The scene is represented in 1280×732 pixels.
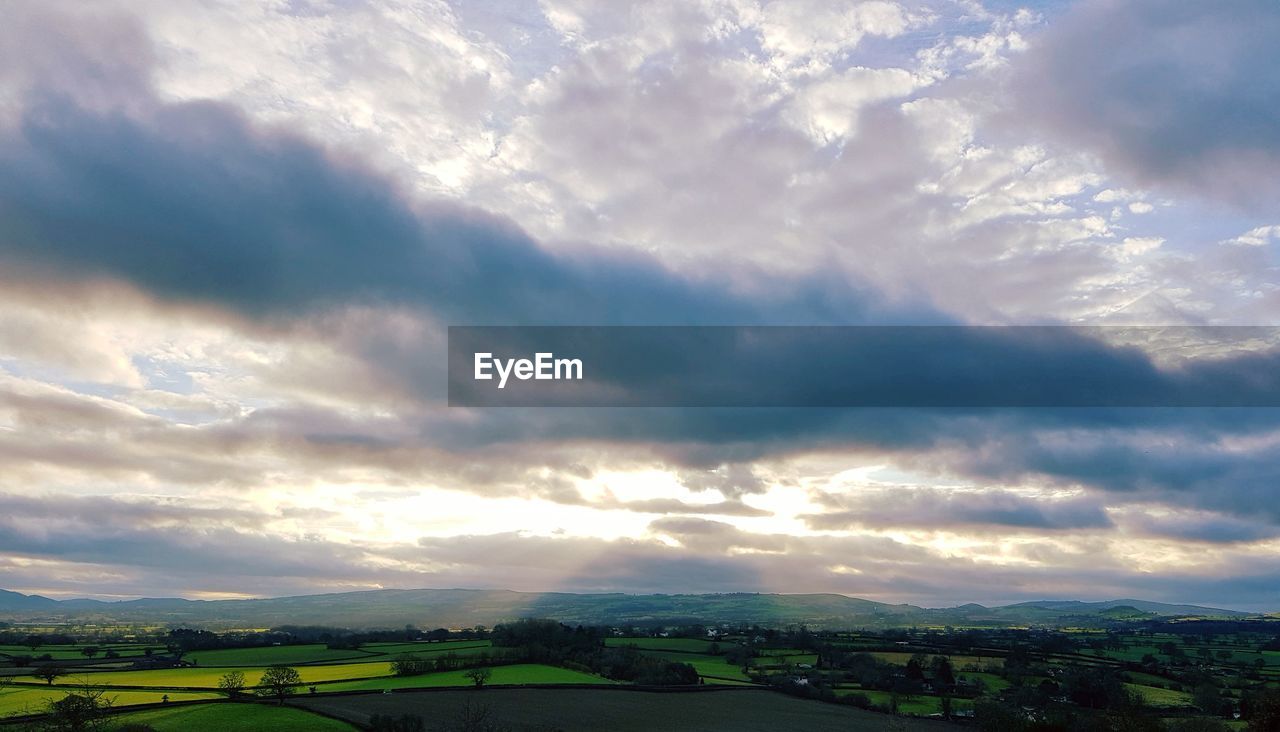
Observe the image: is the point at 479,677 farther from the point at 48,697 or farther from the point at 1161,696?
the point at 1161,696

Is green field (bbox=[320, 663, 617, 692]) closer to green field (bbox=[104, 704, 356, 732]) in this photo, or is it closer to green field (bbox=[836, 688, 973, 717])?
green field (bbox=[104, 704, 356, 732])

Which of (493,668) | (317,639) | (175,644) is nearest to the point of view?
(493,668)

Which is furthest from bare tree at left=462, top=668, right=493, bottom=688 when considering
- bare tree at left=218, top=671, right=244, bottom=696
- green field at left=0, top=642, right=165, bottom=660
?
green field at left=0, top=642, right=165, bottom=660

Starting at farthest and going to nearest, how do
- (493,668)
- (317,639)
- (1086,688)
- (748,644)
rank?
(748,644) < (317,639) < (493,668) < (1086,688)

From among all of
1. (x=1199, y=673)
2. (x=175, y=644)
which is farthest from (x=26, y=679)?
(x=1199, y=673)

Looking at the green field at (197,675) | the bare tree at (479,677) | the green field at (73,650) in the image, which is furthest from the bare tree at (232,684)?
the green field at (73,650)

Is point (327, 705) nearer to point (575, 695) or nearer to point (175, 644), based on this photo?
point (575, 695)
